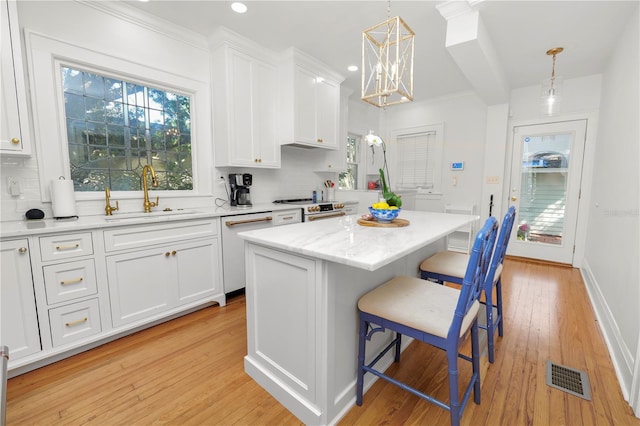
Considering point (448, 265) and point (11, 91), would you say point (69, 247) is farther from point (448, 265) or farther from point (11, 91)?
point (448, 265)

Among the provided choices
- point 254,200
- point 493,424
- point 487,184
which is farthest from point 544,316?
point 254,200

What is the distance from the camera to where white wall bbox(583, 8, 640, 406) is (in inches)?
68.6

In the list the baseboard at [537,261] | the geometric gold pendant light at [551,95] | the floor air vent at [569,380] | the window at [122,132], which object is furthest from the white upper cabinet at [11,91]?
the baseboard at [537,261]

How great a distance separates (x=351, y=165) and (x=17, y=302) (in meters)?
4.47

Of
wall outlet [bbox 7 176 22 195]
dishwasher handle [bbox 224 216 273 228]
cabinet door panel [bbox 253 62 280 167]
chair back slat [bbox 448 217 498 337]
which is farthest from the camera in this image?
cabinet door panel [bbox 253 62 280 167]

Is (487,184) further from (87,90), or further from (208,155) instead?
(87,90)

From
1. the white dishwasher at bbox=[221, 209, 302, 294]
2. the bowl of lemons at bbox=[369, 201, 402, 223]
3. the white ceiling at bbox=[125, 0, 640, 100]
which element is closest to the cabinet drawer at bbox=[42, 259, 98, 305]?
the white dishwasher at bbox=[221, 209, 302, 294]

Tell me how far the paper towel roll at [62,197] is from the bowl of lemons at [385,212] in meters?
2.21

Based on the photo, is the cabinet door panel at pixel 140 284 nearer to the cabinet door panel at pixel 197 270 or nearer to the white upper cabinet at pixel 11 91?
the cabinet door panel at pixel 197 270

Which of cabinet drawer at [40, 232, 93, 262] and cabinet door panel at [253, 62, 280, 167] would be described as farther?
cabinet door panel at [253, 62, 280, 167]

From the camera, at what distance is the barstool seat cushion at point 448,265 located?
6.25ft

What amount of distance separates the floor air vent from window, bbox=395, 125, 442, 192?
3.55 metres

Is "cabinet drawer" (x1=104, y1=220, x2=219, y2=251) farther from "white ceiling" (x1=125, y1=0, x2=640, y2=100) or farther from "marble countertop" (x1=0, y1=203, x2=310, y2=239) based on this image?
"white ceiling" (x1=125, y1=0, x2=640, y2=100)

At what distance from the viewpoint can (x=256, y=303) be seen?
166 cm
